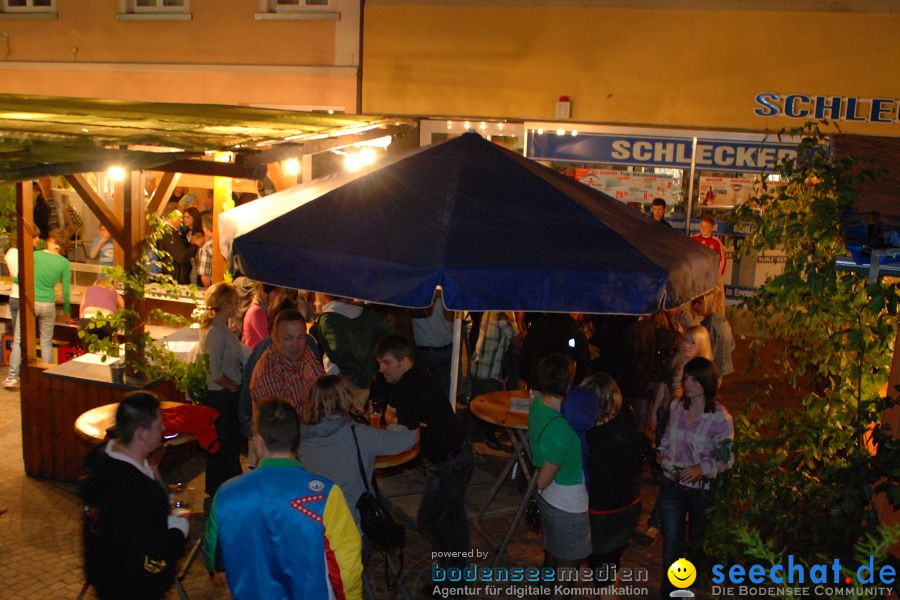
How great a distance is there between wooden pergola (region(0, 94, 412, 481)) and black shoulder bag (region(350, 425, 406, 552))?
2507 mm

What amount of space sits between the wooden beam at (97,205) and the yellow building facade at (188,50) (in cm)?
788

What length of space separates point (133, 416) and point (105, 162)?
210cm

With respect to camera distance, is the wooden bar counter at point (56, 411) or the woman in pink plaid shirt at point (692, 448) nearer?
the woman in pink plaid shirt at point (692, 448)

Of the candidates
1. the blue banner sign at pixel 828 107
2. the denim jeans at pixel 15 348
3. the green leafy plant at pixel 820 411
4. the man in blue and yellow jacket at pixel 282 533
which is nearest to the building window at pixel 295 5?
the denim jeans at pixel 15 348

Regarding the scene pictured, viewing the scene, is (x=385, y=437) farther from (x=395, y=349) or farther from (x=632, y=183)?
(x=632, y=183)

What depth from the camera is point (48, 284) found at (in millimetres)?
9469

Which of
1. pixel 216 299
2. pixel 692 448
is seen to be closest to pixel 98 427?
pixel 216 299

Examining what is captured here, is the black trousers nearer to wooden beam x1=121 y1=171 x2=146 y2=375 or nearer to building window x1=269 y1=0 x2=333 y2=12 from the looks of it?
wooden beam x1=121 y1=171 x2=146 y2=375

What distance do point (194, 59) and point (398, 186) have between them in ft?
34.7

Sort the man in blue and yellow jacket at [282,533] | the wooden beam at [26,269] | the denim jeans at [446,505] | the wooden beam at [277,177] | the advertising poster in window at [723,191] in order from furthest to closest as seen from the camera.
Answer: the advertising poster in window at [723,191] → the wooden beam at [277,177] → the wooden beam at [26,269] → the denim jeans at [446,505] → the man in blue and yellow jacket at [282,533]

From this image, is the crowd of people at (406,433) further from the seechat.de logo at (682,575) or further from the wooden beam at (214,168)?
the wooden beam at (214,168)

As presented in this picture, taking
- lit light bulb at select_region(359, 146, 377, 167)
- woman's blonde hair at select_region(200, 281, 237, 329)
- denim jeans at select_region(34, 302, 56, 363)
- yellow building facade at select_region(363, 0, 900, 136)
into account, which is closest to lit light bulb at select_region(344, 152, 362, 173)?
lit light bulb at select_region(359, 146, 377, 167)

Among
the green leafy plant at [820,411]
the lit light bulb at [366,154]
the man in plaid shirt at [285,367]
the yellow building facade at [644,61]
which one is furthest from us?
the yellow building facade at [644,61]

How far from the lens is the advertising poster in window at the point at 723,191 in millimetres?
13586
